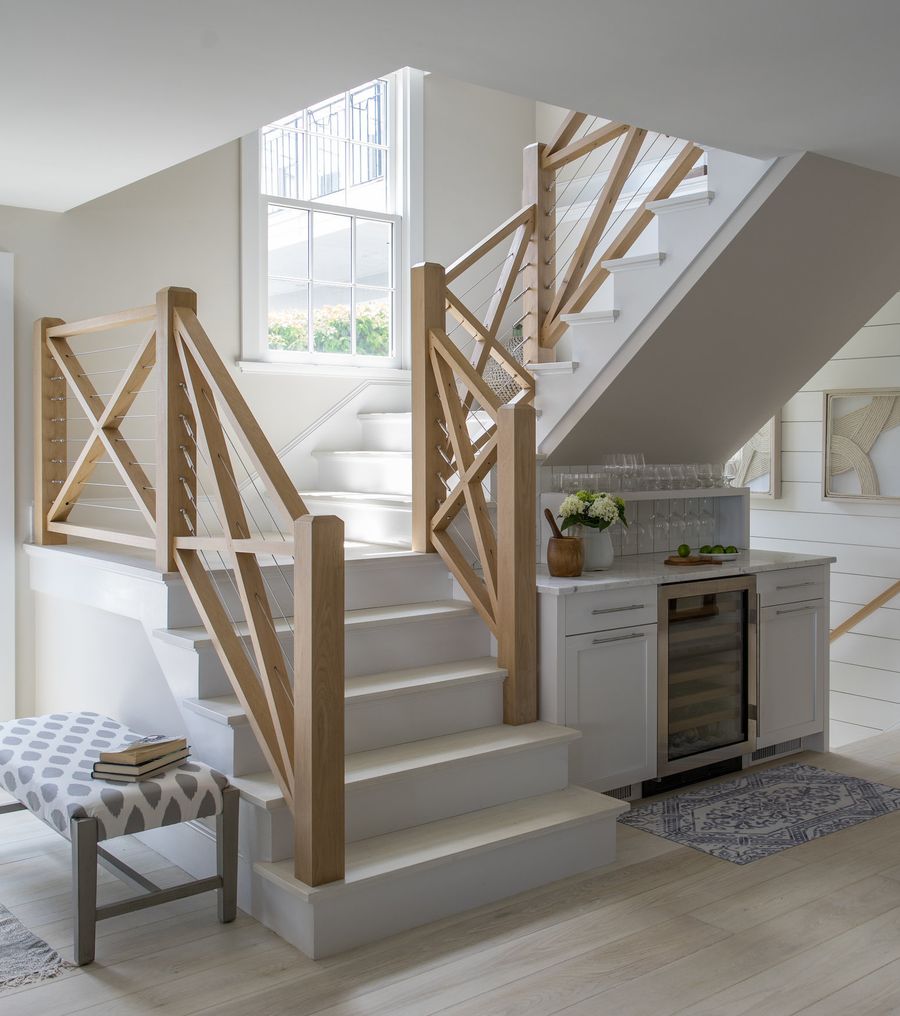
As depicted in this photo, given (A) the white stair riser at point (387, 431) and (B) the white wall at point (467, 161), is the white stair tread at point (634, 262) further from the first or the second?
(B) the white wall at point (467, 161)

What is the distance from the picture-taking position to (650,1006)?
101 inches

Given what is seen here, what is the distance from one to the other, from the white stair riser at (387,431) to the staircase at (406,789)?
1430mm

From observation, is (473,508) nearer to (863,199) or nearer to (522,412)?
(522,412)

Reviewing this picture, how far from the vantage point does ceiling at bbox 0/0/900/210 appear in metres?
2.52

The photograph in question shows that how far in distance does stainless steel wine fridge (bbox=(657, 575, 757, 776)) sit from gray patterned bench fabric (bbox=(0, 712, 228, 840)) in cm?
187

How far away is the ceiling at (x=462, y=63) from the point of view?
252cm

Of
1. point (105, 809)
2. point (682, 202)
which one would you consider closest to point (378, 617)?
point (105, 809)

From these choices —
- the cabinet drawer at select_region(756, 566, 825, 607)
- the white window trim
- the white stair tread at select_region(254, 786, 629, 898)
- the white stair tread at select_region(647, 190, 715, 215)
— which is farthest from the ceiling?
the white stair tread at select_region(254, 786, 629, 898)

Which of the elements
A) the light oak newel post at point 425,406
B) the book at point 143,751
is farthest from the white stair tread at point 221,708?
the light oak newel post at point 425,406

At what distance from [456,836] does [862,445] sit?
3550mm

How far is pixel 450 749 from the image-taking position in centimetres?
345

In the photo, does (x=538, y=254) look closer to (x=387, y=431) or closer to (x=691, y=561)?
(x=387, y=431)

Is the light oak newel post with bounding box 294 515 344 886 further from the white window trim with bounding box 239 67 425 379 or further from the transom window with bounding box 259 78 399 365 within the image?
the transom window with bounding box 259 78 399 365

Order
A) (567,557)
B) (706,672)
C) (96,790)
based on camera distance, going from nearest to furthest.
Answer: (96,790) → (567,557) → (706,672)
